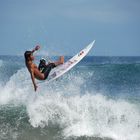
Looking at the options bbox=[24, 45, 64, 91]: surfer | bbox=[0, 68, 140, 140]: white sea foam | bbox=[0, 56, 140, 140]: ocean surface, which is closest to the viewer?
bbox=[24, 45, 64, 91]: surfer

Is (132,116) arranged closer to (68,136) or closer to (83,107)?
(83,107)

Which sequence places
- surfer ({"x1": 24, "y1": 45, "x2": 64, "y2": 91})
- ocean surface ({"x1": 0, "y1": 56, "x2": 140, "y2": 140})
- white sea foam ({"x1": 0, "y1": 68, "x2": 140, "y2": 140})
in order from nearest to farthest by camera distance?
surfer ({"x1": 24, "y1": 45, "x2": 64, "y2": 91}) < ocean surface ({"x1": 0, "y1": 56, "x2": 140, "y2": 140}) < white sea foam ({"x1": 0, "y1": 68, "x2": 140, "y2": 140})

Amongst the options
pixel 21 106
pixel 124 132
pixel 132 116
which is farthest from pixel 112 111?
pixel 21 106

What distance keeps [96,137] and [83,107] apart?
76.1 inches

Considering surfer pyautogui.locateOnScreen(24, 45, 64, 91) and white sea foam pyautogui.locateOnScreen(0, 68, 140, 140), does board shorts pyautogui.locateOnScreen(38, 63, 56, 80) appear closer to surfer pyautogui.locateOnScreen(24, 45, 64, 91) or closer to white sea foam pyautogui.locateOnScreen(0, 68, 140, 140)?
surfer pyautogui.locateOnScreen(24, 45, 64, 91)

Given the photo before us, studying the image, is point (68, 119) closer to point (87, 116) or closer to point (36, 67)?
point (87, 116)

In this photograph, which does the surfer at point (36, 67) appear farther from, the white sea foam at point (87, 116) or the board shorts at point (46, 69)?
the white sea foam at point (87, 116)

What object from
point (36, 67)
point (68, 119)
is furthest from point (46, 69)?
point (68, 119)

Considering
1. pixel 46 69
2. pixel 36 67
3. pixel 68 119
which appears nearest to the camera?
pixel 36 67

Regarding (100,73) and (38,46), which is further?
(100,73)

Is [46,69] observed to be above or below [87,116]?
above

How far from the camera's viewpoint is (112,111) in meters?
12.6

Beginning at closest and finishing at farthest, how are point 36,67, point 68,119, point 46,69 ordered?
1. point 36,67
2. point 46,69
3. point 68,119

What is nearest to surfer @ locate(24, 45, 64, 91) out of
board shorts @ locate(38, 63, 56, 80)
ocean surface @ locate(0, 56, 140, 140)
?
board shorts @ locate(38, 63, 56, 80)
